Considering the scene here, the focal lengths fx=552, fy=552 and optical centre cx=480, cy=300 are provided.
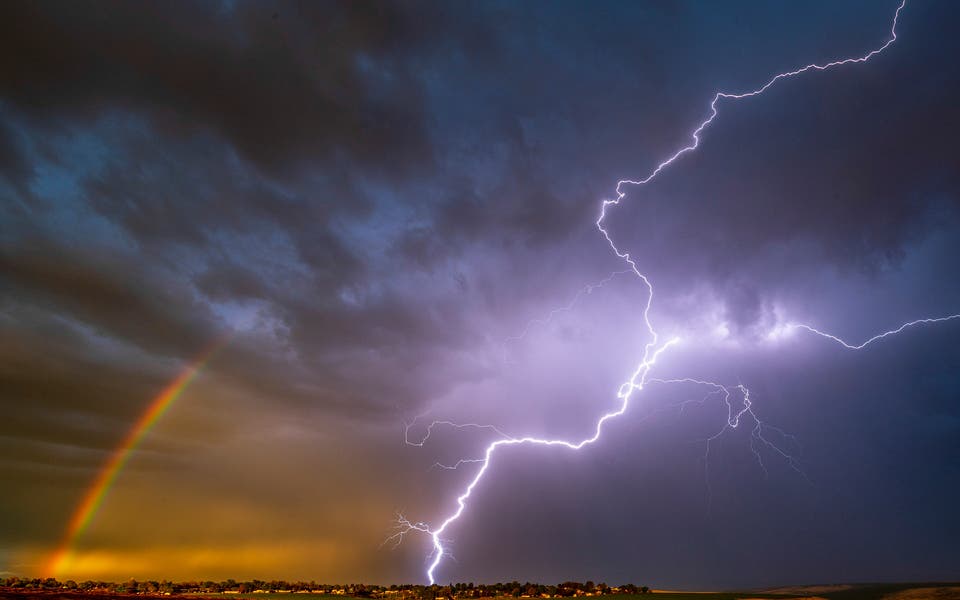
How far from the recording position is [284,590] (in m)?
41.3

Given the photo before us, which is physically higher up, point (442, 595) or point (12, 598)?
point (12, 598)

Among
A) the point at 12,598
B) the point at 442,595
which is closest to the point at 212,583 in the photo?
the point at 442,595

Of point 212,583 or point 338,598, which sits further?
point 212,583

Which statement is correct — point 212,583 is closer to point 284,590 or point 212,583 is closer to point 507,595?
point 284,590

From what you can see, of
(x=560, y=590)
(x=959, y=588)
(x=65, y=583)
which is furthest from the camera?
(x=65, y=583)

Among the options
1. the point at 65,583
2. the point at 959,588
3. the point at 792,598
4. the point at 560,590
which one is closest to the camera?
the point at 959,588

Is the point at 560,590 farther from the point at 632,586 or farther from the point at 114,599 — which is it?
the point at 114,599

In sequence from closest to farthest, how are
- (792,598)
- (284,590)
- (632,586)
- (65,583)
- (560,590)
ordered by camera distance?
1. (792,598)
2. (560,590)
3. (632,586)
4. (65,583)
5. (284,590)

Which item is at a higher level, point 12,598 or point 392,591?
point 12,598

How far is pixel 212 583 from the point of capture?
138 feet

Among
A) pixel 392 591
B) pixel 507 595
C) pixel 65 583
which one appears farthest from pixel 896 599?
pixel 65 583

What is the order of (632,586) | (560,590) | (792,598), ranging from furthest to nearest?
(632,586) < (560,590) < (792,598)

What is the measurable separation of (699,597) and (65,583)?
4211 centimetres

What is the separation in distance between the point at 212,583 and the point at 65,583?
31.1 ft
